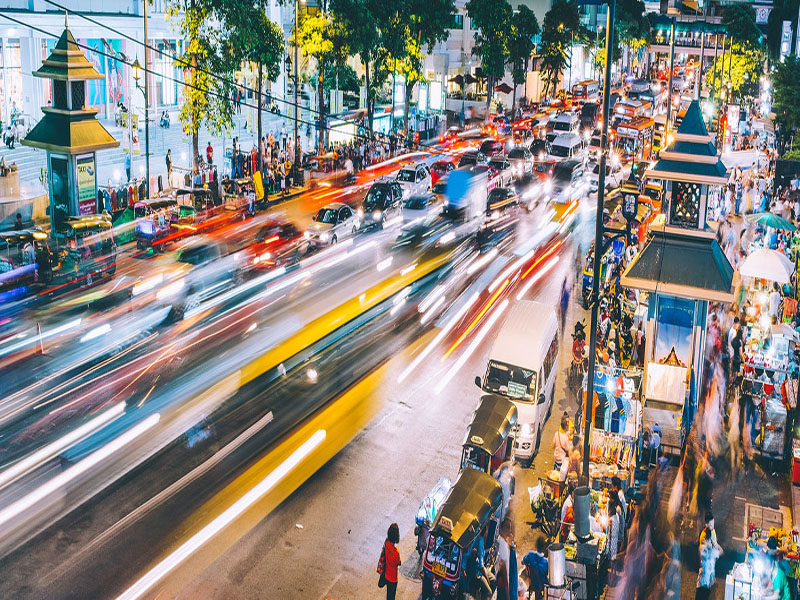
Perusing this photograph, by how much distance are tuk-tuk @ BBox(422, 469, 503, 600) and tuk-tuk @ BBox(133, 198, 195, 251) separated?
21.3 meters

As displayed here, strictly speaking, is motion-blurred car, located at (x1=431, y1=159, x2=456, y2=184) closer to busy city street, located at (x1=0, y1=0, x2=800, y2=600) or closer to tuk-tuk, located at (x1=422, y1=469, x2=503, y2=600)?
busy city street, located at (x1=0, y1=0, x2=800, y2=600)

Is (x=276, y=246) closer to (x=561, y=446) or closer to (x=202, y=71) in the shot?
(x=202, y=71)

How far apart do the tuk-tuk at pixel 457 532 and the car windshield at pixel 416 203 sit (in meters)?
23.0

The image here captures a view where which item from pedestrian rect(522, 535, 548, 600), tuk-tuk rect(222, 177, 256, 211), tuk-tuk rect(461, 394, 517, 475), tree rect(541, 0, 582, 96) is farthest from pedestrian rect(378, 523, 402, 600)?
tree rect(541, 0, 582, 96)

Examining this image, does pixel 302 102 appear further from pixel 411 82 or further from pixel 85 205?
pixel 85 205

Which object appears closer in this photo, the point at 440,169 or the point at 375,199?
the point at 375,199

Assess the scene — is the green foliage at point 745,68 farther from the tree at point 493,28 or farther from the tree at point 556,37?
the tree at point 493,28

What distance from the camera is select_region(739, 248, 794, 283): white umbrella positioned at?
22047 millimetres

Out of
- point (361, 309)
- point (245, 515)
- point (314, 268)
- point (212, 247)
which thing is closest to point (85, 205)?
point (212, 247)

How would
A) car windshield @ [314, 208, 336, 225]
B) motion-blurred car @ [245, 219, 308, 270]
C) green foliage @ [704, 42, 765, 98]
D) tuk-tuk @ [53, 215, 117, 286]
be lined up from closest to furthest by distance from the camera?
tuk-tuk @ [53, 215, 117, 286] < motion-blurred car @ [245, 219, 308, 270] < car windshield @ [314, 208, 336, 225] < green foliage @ [704, 42, 765, 98]

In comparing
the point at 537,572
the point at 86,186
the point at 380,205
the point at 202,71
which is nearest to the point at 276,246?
the point at 380,205

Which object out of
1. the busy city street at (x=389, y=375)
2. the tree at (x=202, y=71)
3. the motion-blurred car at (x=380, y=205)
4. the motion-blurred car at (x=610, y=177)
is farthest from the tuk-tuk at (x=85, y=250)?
the motion-blurred car at (x=610, y=177)

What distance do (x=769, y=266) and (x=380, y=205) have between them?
1805cm

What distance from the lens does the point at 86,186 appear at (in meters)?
32.4
